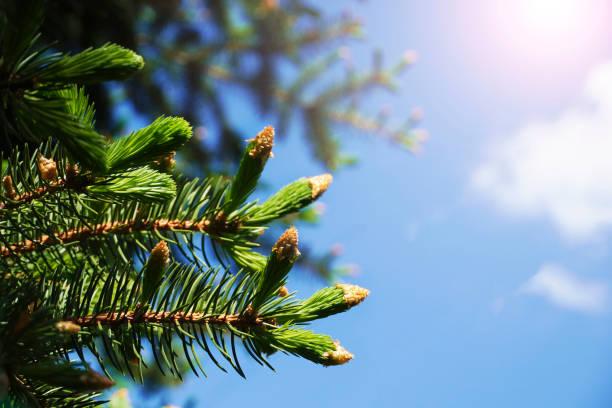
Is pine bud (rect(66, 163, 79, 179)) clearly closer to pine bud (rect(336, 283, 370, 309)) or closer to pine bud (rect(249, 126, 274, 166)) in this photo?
pine bud (rect(249, 126, 274, 166))

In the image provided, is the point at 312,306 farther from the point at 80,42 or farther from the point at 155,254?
the point at 80,42

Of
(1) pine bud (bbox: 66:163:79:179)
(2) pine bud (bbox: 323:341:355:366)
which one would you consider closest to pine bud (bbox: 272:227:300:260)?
(2) pine bud (bbox: 323:341:355:366)

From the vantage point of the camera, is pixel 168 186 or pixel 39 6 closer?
pixel 39 6

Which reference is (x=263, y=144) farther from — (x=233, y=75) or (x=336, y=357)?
(x=233, y=75)

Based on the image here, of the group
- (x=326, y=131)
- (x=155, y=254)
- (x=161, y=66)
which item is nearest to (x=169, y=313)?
(x=155, y=254)

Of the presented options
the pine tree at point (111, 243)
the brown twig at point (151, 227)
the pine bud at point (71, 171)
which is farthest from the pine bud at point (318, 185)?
the pine bud at point (71, 171)

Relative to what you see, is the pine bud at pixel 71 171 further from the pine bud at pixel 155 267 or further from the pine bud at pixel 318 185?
the pine bud at pixel 318 185
